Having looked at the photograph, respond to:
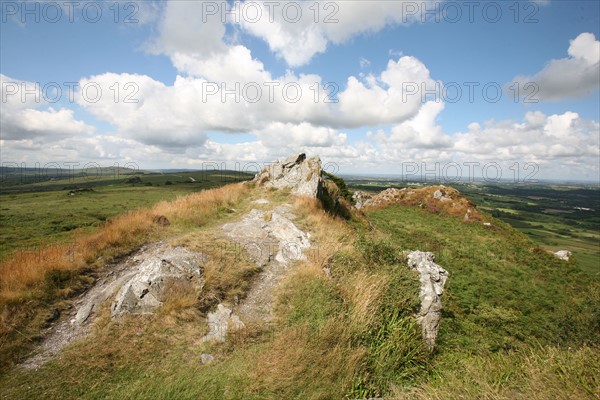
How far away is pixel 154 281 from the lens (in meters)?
8.73

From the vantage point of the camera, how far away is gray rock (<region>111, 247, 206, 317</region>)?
8266 millimetres

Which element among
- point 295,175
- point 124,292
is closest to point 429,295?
point 124,292

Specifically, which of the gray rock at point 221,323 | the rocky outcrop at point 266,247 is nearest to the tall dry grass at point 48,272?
the gray rock at point 221,323

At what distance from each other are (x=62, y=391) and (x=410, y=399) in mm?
7267

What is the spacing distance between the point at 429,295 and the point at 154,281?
32.1ft

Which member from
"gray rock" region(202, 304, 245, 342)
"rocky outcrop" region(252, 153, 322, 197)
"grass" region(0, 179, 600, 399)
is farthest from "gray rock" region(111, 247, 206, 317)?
"rocky outcrop" region(252, 153, 322, 197)

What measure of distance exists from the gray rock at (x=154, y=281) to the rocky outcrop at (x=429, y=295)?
798 centimetres

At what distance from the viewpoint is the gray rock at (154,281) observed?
27.1 feet

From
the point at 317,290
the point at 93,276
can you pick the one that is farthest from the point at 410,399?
the point at 93,276

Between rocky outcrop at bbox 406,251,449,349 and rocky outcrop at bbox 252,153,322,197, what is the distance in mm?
9489

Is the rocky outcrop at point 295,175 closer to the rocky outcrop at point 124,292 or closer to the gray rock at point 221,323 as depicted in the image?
the rocky outcrop at point 124,292

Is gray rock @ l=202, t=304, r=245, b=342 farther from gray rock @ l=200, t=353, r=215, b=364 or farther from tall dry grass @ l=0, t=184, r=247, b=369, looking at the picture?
tall dry grass @ l=0, t=184, r=247, b=369

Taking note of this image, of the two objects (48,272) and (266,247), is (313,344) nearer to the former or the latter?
(266,247)

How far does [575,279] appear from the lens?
76.9 feet
